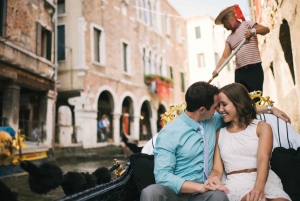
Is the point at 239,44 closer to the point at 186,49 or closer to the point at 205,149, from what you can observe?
the point at 205,149

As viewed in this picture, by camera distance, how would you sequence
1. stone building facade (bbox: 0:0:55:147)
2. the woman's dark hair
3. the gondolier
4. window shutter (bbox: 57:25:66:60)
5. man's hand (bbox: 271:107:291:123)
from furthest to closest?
window shutter (bbox: 57:25:66:60), stone building facade (bbox: 0:0:55:147), the gondolier, man's hand (bbox: 271:107:291:123), the woman's dark hair

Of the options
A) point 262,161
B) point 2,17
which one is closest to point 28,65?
point 2,17

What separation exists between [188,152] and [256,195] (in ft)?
1.28

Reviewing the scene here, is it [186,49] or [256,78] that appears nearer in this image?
[256,78]

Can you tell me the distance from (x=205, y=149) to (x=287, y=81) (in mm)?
3663

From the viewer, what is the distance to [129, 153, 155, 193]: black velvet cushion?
161cm

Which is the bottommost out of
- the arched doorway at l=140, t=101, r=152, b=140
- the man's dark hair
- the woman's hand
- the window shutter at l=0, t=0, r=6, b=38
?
the woman's hand

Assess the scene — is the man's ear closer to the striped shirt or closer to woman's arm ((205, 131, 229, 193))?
woman's arm ((205, 131, 229, 193))

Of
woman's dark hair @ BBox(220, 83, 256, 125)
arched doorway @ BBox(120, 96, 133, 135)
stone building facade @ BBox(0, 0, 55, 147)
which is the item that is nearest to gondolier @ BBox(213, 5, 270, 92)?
woman's dark hair @ BBox(220, 83, 256, 125)

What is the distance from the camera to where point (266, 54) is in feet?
18.9

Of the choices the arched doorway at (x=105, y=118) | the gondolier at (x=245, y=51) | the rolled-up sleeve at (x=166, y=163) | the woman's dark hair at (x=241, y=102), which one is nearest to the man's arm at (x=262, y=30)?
the gondolier at (x=245, y=51)

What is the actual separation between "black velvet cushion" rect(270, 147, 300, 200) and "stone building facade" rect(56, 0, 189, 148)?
18.9 feet

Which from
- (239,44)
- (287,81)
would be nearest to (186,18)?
(287,81)

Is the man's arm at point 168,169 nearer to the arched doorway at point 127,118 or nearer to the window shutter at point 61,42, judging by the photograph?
the window shutter at point 61,42
